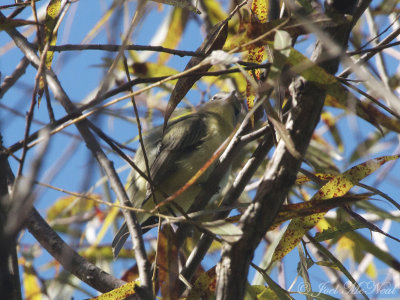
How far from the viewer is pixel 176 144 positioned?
290 cm

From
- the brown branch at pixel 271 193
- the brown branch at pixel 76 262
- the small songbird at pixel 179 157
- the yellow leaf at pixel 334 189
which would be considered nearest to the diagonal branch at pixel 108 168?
the brown branch at pixel 271 193

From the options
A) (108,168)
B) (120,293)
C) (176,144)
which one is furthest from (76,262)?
(176,144)

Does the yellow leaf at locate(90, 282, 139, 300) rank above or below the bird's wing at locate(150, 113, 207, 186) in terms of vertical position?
below

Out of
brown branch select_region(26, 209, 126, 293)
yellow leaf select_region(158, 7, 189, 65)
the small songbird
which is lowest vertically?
brown branch select_region(26, 209, 126, 293)

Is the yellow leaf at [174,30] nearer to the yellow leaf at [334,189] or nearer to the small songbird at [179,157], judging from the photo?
the small songbird at [179,157]

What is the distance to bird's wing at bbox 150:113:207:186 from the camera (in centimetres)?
283

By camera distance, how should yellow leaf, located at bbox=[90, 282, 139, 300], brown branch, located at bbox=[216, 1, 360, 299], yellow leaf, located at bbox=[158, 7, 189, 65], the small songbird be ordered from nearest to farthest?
brown branch, located at bbox=[216, 1, 360, 299] < yellow leaf, located at bbox=[90, 282, 139, 300] < the small songbird < yellow leaf, located at bbox=[158, 7, 189, 65]

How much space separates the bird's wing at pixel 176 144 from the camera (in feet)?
9.28

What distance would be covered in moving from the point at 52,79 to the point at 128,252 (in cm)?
147

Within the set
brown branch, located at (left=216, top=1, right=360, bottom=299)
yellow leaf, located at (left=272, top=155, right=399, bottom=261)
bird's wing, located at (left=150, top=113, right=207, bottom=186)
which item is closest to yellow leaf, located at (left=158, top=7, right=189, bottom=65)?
bird's wing, located at (left=150, top=113, right=207, bottom=186)

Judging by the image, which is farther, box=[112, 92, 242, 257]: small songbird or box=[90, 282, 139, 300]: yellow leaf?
box=[112, 92, 242, 257]: small songbird

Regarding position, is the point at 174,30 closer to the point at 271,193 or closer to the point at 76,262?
the point at 76,262

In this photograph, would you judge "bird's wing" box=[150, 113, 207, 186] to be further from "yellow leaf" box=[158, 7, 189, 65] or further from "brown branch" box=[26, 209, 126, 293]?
"brown branch" box=[26, 209, 126, 293]

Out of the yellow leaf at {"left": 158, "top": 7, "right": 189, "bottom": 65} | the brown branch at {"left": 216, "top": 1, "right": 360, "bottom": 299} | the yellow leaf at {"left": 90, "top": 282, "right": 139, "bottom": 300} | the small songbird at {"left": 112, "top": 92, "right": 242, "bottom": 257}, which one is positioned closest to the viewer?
the brown branch at {"left": 216, "top": 1, "right": 360, "bottom": 299}
